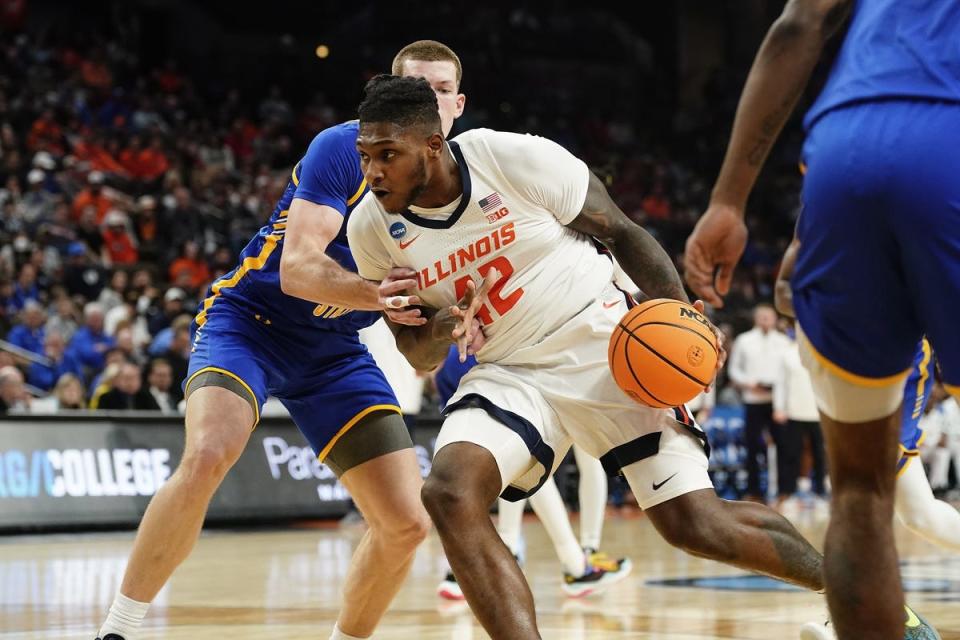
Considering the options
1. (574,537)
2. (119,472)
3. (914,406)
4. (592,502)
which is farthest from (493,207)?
(119,472)

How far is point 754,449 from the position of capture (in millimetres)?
15125

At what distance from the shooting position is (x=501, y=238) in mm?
4094

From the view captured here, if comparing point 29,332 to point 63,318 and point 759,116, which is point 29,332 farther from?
point 759,116

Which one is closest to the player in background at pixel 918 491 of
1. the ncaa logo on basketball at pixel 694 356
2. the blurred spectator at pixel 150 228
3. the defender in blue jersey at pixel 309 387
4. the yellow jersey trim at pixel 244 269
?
the ncaa logo on basketball at pixel 694 356

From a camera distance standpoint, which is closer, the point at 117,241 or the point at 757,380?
the point at 757,380

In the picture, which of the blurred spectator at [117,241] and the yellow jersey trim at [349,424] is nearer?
the yellow jersey trim at [349,424]

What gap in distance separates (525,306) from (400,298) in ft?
1.46

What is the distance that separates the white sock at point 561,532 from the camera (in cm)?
708

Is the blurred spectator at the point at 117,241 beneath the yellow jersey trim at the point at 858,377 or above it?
above

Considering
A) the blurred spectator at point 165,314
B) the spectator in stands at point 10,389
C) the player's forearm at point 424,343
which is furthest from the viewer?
the blurred spectator at point 165,314

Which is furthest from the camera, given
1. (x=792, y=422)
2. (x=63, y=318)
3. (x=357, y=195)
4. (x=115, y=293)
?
(x=792, y=422)

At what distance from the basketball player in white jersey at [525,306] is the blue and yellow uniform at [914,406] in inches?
56.5

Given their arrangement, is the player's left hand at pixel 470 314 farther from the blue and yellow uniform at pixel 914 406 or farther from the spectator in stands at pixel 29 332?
the spectator in stands at pixel 29 332

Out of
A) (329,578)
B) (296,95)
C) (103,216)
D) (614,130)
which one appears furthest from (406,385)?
(614,130)
